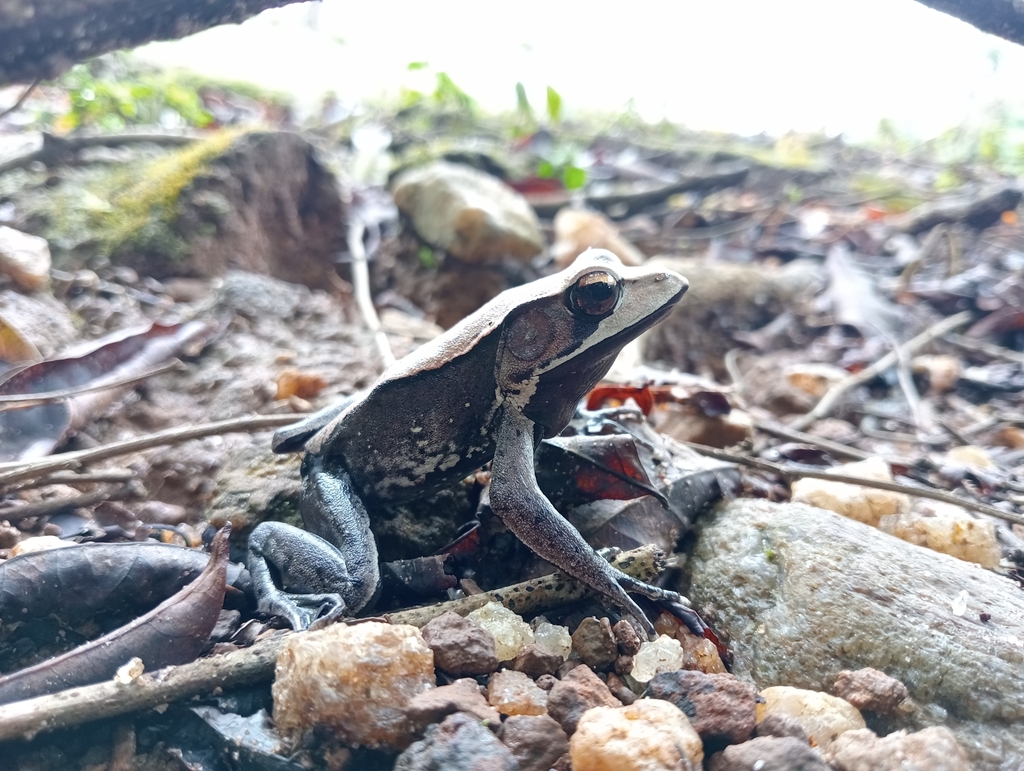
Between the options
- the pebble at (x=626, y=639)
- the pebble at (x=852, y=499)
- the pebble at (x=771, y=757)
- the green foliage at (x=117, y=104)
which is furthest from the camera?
the green foliage at (x=117, y=104)

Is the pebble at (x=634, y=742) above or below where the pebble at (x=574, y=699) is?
above

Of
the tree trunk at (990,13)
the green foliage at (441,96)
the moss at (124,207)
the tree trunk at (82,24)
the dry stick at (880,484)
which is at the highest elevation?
the green foliage at (441,96)

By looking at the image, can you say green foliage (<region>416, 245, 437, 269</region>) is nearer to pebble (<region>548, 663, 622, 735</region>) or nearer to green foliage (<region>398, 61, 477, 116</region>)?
green foliage (<region>398, 61, 477, 116</region>)

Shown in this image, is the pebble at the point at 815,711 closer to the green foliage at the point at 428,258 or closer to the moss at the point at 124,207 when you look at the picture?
the moss at the point at 124,207

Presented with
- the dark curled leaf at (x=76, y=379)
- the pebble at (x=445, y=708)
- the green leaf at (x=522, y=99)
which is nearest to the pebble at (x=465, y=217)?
the green leaf at (x=522, y=99)

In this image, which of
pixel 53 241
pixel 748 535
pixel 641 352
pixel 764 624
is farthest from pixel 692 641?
pixel 53 241

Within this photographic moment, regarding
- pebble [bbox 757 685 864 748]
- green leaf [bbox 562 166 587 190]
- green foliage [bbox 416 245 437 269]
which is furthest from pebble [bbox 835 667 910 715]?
green leaf [bbox 562 166 587 190]

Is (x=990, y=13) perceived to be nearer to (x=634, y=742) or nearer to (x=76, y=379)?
(x=634, y=742)
